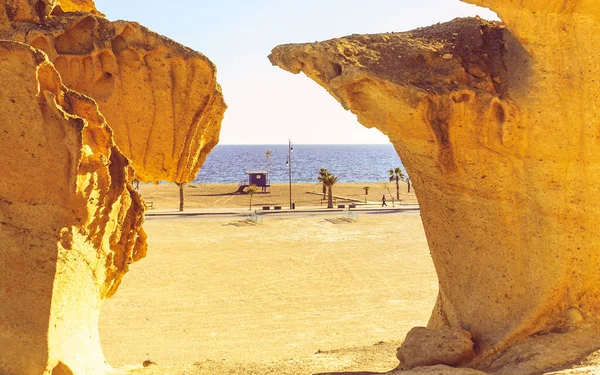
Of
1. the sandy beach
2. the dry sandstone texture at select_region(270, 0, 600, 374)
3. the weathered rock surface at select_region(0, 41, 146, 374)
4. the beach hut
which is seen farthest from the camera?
the beach hut

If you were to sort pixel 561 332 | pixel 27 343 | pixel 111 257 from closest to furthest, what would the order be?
pixel 27 343
pixel 561 332
pixel 111 257

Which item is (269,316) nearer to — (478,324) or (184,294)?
(184,294)

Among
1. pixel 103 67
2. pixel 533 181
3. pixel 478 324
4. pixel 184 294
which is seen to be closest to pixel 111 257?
pixel 103 67

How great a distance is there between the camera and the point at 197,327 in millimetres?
16016

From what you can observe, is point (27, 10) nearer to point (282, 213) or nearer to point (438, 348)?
point (438, 348)

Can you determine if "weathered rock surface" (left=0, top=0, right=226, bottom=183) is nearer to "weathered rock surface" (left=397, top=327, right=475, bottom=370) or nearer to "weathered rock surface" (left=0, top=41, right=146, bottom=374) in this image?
"weathered rock surface" (left=0, top=41, right=146, bottom=374)

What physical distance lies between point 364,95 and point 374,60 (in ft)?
1.70

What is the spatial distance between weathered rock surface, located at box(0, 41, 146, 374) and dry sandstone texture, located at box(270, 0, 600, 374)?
3.62 m

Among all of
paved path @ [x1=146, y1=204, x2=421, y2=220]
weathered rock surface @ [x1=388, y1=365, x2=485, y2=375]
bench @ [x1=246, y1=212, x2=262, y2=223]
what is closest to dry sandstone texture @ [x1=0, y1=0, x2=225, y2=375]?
weathered rock surface @ [x1=388, y1=365, x2=485, y2=375]

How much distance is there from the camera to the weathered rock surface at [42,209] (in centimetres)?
693

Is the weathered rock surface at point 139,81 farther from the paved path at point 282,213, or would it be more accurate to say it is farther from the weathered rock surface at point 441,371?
the paved path at point 282,213

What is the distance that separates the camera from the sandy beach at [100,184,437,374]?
44.4 ft

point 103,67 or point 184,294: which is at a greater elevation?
point 103,67

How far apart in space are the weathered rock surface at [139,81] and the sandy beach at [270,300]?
11.7ft
